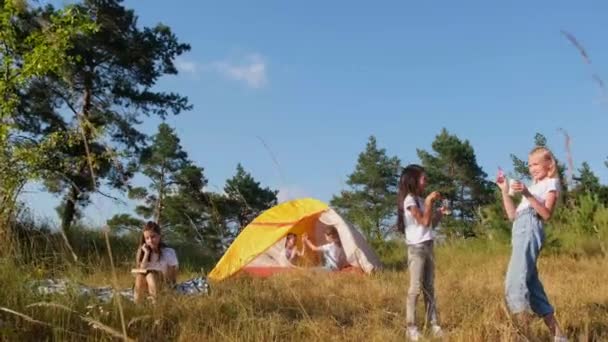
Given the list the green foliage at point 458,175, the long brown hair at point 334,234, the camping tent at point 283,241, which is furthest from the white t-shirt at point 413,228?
the green foliage at point 458,175

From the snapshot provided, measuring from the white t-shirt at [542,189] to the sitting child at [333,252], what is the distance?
20.4 feet

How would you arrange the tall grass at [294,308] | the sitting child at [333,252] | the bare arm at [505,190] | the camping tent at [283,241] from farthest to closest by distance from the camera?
1. the sitting child at [333,252]
2. the camping tent at [283,241]
3. the bare arm at [505,190]
4. the tall grass at [294,308]

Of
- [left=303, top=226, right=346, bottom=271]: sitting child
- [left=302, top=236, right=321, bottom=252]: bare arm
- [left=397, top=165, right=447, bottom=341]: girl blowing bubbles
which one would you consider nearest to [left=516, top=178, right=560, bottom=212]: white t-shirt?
[left=397, top=165, right=447, bottom=341]: girl blowing bubbles

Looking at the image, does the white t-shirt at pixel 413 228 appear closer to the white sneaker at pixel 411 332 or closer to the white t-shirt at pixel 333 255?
the white sneaker at pixel 411 332

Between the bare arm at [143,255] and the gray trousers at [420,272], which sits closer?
the gray trousers at [420,272]

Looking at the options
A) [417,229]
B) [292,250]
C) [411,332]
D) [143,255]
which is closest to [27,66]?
[143,255]

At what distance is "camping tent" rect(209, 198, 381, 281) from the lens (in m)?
10.3

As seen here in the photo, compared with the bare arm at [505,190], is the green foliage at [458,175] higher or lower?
higher

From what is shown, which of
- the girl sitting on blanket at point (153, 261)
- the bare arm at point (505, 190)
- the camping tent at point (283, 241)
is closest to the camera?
the bare arm at point (505, 190)

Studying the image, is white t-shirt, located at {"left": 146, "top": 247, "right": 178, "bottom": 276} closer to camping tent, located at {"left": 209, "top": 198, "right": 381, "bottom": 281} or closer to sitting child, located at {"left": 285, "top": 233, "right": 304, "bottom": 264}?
camping tent, located at {"left": 209, "top": 198, "right": 381, "bottom": 281}

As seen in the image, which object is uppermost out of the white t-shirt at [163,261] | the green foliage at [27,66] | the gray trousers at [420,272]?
the green foliage at [27,66]

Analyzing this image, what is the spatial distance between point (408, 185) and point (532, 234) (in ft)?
3.92

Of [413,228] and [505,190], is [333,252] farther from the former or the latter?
[505,190]

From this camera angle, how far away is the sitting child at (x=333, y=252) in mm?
10546
